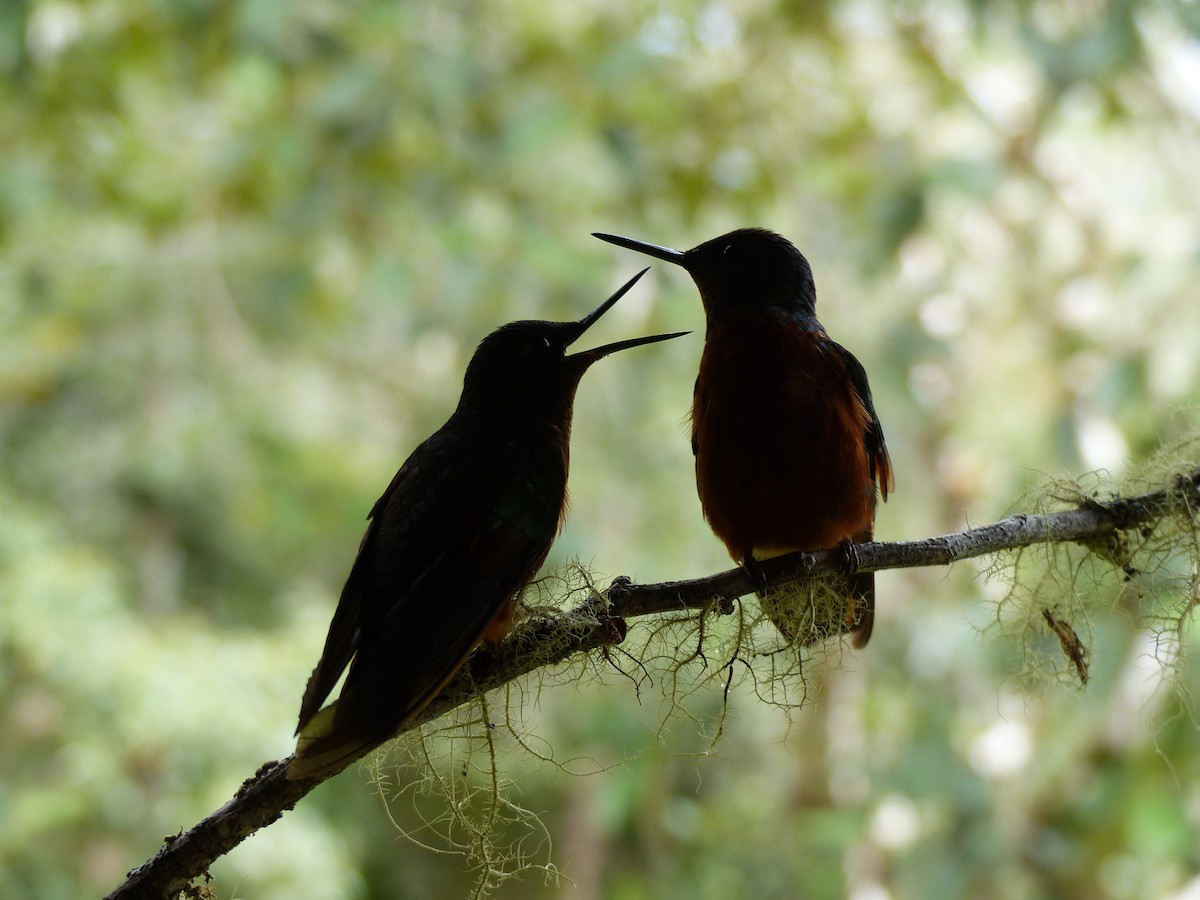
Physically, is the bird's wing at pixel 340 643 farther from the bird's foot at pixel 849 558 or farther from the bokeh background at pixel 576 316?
the bokeh background at pixel 576 316

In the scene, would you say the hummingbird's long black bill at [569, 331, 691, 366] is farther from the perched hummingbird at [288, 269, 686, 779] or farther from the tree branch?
the tree branch

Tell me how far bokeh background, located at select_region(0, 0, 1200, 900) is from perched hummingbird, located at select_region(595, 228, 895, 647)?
262 cm

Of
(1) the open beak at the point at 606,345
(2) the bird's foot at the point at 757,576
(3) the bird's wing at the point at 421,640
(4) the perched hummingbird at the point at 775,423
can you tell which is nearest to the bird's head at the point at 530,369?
(1) the open beak at the point at 606,345

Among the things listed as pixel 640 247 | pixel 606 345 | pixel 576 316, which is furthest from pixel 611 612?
pixel 576 316

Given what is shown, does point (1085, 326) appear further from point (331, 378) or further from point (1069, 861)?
point (331, 378)

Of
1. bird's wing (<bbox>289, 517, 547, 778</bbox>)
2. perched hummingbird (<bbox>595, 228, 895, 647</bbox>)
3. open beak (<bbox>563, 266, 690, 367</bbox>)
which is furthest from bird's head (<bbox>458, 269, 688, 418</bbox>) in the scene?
bird's wing (<bbox>289, 517, 547, 778</bbox>)

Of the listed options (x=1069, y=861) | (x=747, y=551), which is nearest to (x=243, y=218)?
(x=747, y=551)

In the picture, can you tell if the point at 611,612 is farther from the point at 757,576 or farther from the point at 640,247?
the point at 640,247

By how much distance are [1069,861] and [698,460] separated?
4654 millimetres

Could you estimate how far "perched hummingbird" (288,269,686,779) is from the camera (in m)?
1.44

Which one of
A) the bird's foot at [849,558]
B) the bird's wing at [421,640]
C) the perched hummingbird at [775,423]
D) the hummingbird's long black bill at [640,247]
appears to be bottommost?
the bird's wing at [421,640]

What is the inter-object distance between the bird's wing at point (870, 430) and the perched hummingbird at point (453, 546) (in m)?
0.54

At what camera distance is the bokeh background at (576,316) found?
502cm

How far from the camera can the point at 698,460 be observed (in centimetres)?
213
